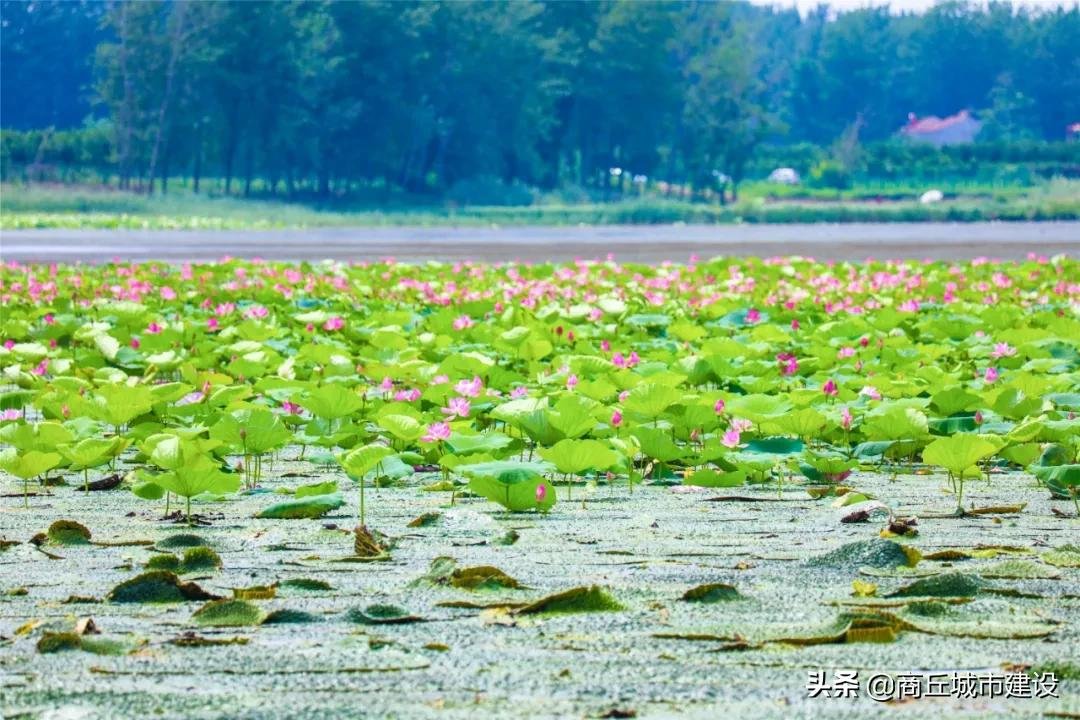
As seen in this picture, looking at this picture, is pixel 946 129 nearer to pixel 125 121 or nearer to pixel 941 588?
pixel 125 121

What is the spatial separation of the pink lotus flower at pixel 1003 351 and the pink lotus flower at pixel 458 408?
2.21m

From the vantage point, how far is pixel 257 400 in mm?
5359

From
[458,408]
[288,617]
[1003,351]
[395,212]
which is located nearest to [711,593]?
[288,617]

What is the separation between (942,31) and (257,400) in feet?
448

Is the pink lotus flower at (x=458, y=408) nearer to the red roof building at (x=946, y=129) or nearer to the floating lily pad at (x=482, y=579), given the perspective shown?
the floating lily pad at (x=482, y=579)

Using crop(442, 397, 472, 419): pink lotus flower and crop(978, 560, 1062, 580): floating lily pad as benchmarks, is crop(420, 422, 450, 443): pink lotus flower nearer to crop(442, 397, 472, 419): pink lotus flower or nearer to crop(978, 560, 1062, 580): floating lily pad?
crop(442, 397, 472, 419): pink lotus flower

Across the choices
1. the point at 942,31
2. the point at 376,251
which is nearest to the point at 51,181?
the point at 376,251

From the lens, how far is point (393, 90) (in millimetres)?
63438

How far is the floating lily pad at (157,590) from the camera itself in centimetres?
279

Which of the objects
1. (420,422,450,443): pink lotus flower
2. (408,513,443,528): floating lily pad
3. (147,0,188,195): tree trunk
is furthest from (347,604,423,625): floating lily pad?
(147,0,188,195): tree trunk

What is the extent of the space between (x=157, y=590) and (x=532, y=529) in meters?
0.91

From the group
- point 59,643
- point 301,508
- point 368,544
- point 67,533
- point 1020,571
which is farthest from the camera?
point 301,508

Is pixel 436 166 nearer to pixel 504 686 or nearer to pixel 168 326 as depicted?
pixel 168 326

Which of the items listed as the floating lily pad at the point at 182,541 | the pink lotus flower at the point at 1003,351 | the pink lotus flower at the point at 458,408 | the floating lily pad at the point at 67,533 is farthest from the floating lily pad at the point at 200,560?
the pink lotus flower at the point at 1003,351
